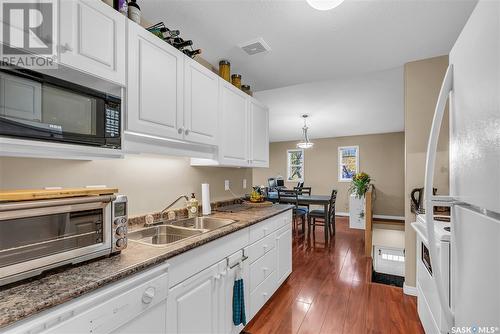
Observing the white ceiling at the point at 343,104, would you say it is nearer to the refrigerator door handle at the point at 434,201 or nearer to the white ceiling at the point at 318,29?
the white ceiling at the point at 318,29

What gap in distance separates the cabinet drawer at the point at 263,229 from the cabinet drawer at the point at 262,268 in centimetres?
20

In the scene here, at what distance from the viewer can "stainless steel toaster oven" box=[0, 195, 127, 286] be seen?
76 cm

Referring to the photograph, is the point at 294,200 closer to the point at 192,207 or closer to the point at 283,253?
the point at 283,253

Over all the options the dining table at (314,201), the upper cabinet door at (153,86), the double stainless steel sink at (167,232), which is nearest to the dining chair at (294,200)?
the dining table at (314,201)

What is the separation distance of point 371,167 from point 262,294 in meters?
6.24

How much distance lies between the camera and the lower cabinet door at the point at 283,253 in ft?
8.12

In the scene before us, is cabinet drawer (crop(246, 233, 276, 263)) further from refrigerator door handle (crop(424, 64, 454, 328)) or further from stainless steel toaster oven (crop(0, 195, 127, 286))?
refrigerator door handle (crop(424, 64, 454, 328))

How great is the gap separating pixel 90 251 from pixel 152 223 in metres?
0.82

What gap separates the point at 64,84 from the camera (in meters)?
1.02

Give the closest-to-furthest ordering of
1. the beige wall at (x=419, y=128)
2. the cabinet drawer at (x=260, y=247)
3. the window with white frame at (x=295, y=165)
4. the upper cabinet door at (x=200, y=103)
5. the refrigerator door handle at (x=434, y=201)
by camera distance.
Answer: the refrigerator door handle at (x=434, y=201) → the upper cabinet door at (x=200, y=103) → the cabinet drawer at (x=260, y=247) → the beige wall at (x=419, y=128) → the window with white frame at (x=295, y=165)

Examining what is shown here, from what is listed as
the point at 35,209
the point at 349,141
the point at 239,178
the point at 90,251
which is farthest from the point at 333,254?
the point at 349,141

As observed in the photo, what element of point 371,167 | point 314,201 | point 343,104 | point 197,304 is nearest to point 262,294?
point 197,304

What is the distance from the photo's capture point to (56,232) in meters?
0.89

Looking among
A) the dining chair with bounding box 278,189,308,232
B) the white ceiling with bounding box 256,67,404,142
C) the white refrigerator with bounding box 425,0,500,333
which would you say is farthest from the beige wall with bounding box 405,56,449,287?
the dining chair with bounding box 278,189,308,232
